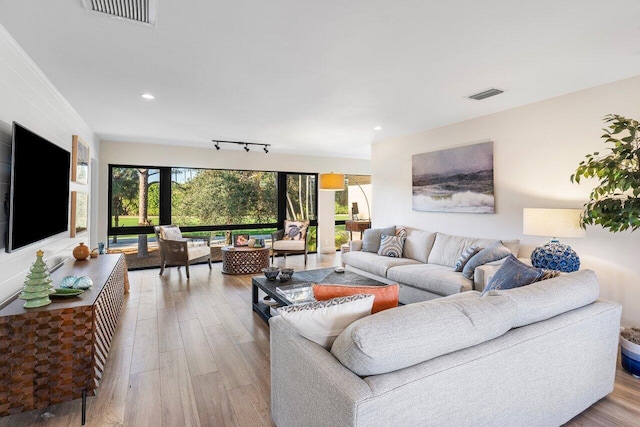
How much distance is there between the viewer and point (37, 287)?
2.01 meters

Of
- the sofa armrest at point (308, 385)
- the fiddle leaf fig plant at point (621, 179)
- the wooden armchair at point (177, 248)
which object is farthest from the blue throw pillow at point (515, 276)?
the wooden armchair at point (177, 248)

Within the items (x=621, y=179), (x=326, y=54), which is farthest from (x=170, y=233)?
(x=621, y=179)

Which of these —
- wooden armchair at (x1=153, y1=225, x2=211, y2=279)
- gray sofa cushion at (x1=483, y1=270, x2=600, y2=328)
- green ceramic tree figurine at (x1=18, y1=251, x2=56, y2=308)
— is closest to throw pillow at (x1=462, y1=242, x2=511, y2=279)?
gray sofa cushion at (x1=483, y1=270, x2=600, y2=328)

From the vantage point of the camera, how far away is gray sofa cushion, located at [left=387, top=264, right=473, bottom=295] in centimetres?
334

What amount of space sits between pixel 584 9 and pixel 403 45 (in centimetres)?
104

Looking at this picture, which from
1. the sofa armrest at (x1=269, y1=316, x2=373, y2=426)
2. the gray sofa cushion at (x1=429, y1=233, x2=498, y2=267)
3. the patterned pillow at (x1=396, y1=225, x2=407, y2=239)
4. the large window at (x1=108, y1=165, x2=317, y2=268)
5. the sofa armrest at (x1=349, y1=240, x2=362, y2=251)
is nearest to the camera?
the sofa armrest at (x1=269, y1=316, x2=373, y2=426)

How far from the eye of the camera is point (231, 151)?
6.82 metres

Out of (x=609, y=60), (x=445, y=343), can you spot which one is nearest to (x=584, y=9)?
(x=609, y=60)

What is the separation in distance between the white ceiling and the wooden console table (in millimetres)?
1797

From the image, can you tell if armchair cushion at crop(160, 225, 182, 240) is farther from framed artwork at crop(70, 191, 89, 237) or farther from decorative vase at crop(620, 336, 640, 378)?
decorative vase at crop(620, 336, 640, 378)

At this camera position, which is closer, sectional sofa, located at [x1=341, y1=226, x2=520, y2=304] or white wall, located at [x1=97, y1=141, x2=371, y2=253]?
sectional sofa, located at [x1=341, y1=226, x2=520, y2=304]

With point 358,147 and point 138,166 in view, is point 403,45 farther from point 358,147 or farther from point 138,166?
point 138,166

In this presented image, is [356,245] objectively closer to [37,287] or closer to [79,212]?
[79,212]

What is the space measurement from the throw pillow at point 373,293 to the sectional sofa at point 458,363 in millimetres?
211
